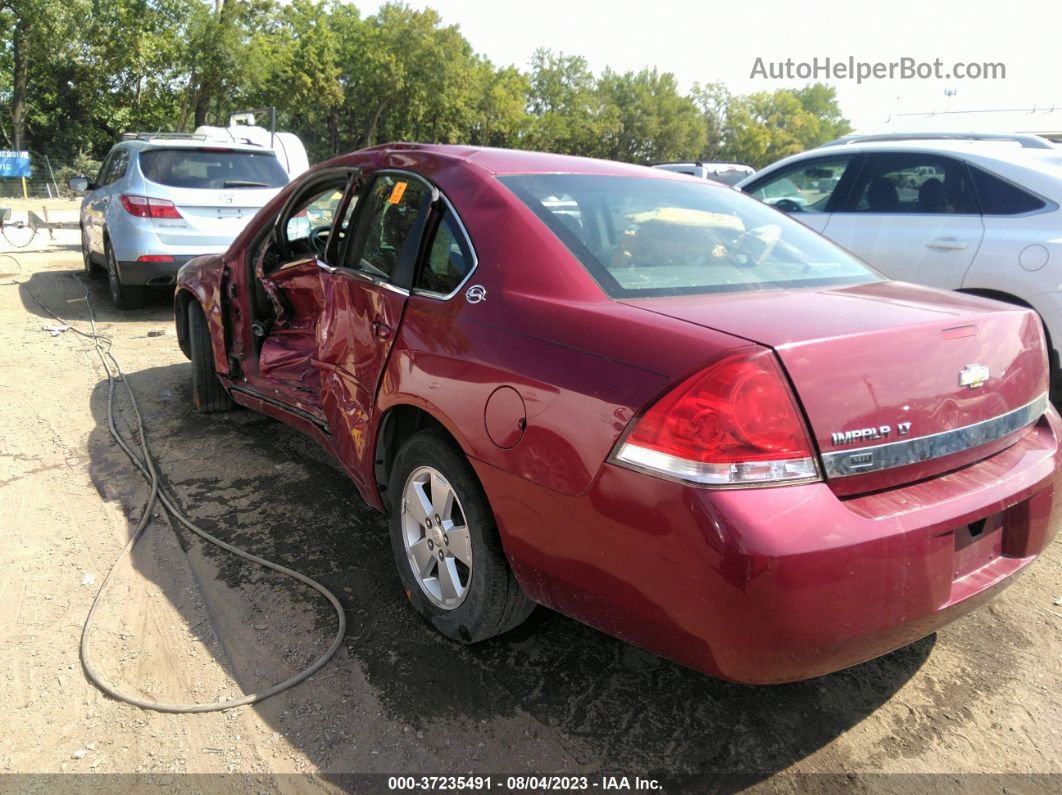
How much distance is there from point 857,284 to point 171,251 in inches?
279

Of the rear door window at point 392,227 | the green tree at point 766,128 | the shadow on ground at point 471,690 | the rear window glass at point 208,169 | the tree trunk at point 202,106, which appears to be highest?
the green tree at point 766,128

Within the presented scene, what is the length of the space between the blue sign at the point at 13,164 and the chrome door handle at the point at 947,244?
2683 cm

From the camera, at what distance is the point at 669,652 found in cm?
199

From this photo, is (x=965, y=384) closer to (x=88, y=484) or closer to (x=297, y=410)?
(x=297, y=410)

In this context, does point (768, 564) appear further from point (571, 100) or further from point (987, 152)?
point (571, 100)

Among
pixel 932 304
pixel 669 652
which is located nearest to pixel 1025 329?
pixel 932 304

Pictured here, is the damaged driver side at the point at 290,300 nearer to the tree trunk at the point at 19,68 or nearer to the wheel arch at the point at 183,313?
the wheel arch at the point at 183,313

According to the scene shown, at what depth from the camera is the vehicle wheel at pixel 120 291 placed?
8.14 m

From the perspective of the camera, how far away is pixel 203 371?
4926 millimetres

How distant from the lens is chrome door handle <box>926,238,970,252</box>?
505 centimetres

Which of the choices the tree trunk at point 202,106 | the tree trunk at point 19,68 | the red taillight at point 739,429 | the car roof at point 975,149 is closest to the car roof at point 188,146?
the car roof at point 975,149

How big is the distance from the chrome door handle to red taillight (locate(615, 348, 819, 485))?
3992mm

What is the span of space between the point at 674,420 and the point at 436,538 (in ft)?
3.76

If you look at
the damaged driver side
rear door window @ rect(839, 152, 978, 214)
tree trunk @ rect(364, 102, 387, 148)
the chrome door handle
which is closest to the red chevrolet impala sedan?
the damaged driver side
